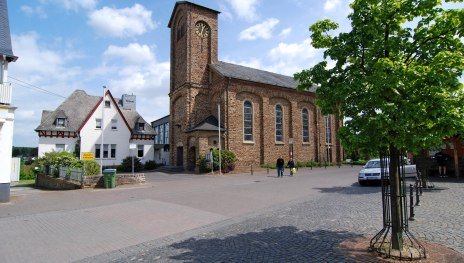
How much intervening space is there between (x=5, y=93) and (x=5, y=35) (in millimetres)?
3385

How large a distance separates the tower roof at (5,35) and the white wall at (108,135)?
20694 millimetres

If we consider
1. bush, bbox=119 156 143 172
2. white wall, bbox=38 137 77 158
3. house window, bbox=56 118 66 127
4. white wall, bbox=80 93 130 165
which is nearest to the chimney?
white wall, bbox=80 93 130 165

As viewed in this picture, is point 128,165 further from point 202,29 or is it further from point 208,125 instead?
point 202,29

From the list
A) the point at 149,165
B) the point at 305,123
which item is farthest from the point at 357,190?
the point at 149,165

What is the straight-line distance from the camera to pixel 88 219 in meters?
9.73

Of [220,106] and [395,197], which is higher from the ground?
[220,106]

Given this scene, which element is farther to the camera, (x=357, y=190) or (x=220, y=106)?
(x=220, y=106)

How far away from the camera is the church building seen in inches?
1204

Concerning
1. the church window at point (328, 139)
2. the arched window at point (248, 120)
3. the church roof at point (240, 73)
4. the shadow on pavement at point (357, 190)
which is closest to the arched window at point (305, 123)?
the church window at point (328, 139)

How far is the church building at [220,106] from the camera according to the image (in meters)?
30.6

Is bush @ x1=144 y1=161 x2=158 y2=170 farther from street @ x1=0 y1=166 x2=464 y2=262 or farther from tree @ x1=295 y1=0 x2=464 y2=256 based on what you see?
tree @ x1=295 y1=0 x2=464 y2=256

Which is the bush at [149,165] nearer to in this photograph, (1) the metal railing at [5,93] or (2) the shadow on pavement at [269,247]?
(1) the metal railing at [5,93]

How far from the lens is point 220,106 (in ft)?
102

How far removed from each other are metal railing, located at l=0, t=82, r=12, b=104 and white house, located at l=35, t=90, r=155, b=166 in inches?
779
